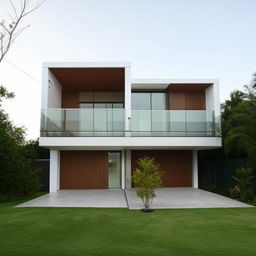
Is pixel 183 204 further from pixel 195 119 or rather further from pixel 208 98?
pixel 208 98

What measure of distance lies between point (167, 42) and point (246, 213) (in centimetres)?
1055

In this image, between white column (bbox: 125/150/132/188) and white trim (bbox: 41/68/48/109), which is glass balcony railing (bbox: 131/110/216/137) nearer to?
white column (bbox: 125/150/132/188)

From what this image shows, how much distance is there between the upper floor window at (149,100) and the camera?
20.7m

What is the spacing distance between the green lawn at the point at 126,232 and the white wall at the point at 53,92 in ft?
26.3

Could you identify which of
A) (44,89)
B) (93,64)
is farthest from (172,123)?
(44,89)

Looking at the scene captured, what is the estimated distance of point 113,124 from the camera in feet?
53.6

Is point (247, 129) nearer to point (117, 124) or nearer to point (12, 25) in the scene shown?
point (117, 124)

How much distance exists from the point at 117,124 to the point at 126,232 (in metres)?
9.12

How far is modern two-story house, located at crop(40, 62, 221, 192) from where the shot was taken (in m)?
16.2

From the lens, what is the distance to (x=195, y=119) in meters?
16.8

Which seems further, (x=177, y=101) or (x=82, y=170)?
(x=177, y=101)

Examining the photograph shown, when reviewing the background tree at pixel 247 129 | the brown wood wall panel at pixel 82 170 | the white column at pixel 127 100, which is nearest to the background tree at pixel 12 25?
the background tree at pixel 247 129

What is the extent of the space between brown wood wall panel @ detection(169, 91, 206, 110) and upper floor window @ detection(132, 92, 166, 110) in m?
0.73

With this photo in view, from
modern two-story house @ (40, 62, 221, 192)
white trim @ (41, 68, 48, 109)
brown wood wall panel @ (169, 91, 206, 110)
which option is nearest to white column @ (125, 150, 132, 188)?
modern two-story house @ (40, 62, 221, 192)
